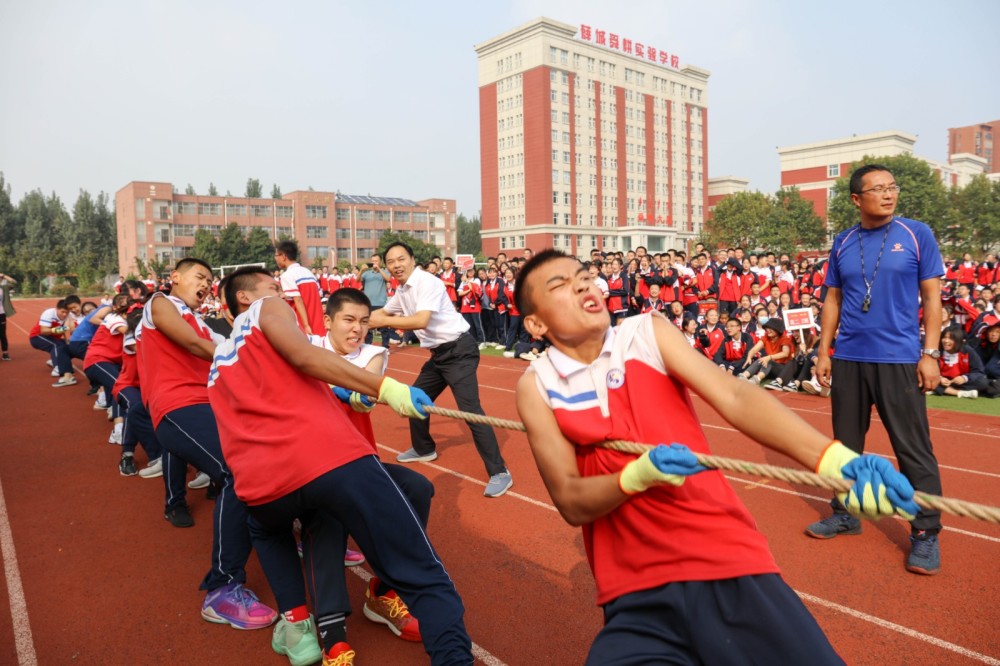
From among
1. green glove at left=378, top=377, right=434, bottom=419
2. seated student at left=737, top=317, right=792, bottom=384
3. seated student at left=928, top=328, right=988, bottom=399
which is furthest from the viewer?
seated student at left=737, top=317, right=792, bottom=384

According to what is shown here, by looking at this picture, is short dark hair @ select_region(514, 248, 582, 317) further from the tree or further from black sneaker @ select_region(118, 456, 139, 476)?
the tree

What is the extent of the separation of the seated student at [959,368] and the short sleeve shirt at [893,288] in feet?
21.7

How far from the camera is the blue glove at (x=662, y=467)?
167 cm

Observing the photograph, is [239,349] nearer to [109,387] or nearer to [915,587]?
[915,587]

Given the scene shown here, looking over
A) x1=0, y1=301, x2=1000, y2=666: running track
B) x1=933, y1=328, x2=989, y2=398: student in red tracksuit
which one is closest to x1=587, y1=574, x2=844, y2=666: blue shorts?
x1=0, y1=301, x2=1000, y2=666: running track

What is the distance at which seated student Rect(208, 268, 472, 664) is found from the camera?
2.72m

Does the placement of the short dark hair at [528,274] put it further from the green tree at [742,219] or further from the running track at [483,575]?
the green tree at [742,219]

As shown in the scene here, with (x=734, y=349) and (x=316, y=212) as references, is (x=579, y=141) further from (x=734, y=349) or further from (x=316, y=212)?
(x=734, y=349)

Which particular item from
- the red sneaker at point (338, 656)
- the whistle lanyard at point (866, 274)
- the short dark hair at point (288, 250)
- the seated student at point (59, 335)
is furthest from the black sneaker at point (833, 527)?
the seated student at point (59, 335)

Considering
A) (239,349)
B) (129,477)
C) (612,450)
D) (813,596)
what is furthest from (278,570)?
(129,477)

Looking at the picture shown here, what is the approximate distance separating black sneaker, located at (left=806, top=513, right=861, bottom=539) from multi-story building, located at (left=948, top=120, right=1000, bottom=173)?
434 ft

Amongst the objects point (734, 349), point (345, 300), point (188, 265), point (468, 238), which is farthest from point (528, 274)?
point (468, 238)

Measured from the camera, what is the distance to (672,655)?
177cm

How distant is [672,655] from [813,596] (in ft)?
8.06
